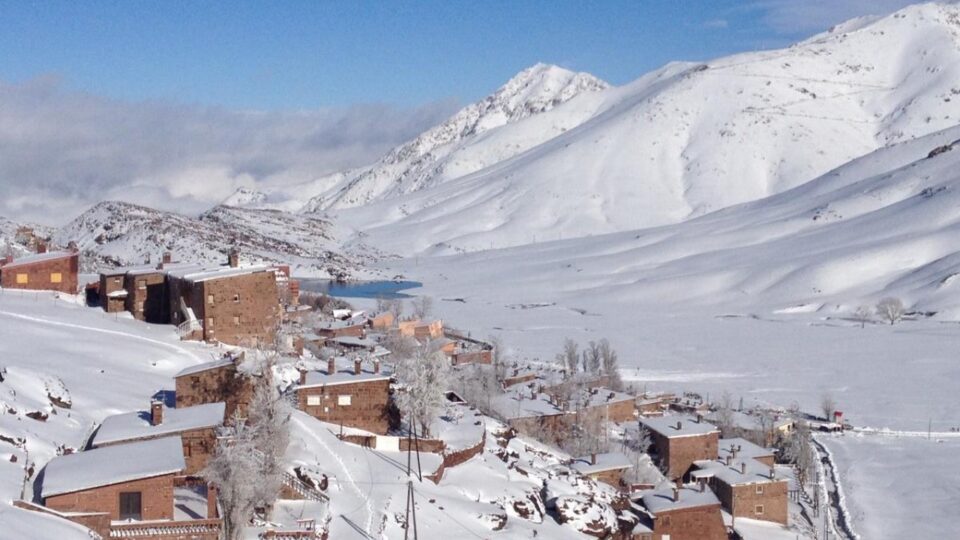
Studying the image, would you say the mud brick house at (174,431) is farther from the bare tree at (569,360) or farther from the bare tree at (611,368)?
the bare tree at (569,360)

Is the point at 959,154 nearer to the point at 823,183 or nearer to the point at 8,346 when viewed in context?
the point at 823,183

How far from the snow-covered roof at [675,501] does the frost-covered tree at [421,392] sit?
227 inches

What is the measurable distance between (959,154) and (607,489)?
5087 inches

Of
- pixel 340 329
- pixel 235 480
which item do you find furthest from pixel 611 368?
pixel 235 480

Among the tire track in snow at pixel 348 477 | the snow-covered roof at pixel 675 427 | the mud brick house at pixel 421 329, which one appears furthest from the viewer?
the mud brick house at pixel 421 329

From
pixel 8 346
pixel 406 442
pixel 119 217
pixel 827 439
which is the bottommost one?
pixel 827 439

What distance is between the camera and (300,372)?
2891cm

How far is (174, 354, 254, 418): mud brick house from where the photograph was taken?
24.0 metres

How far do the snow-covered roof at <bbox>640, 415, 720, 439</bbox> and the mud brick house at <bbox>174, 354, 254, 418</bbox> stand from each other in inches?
678

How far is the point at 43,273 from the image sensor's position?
124 ft

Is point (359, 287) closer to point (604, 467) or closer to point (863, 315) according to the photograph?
point (863, 315)

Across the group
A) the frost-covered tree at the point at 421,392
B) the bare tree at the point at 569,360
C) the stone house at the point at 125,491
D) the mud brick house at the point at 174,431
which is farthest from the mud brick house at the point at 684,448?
the stone house at the point at 125,491

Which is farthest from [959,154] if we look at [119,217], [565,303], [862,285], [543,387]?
[543,387]

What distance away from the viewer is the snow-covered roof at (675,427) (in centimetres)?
3722
